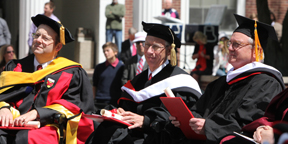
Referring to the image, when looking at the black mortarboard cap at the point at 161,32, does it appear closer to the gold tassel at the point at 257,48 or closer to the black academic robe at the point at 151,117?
the black academic robe at the point at 151,117

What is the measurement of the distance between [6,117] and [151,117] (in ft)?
5.02

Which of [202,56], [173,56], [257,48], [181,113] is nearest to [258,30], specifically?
[257,48]

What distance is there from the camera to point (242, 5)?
1482cm

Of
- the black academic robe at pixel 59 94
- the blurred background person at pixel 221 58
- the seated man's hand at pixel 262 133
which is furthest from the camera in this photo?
the blurred background person at pixel 221 58

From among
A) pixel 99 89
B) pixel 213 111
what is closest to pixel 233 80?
pixel 213 111

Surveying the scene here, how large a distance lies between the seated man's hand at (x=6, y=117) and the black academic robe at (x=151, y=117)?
939 mm

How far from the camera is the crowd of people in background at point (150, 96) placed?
4.09 metres

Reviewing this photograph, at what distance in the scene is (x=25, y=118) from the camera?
4.91 m

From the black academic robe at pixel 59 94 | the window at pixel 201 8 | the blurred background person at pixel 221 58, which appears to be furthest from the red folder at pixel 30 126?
the window at pixel 201 8

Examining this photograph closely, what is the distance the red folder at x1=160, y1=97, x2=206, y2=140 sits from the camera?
405 cm

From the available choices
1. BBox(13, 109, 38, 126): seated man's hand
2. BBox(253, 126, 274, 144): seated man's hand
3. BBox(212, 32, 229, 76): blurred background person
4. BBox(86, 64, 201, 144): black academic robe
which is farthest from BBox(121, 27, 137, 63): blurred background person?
BBox(253, 126, 274, 144): seated man's hand

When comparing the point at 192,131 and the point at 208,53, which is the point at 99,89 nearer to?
the point at 208,53

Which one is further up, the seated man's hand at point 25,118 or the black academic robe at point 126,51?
the black academic robe at point 126,51

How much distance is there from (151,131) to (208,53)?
5.65 m
